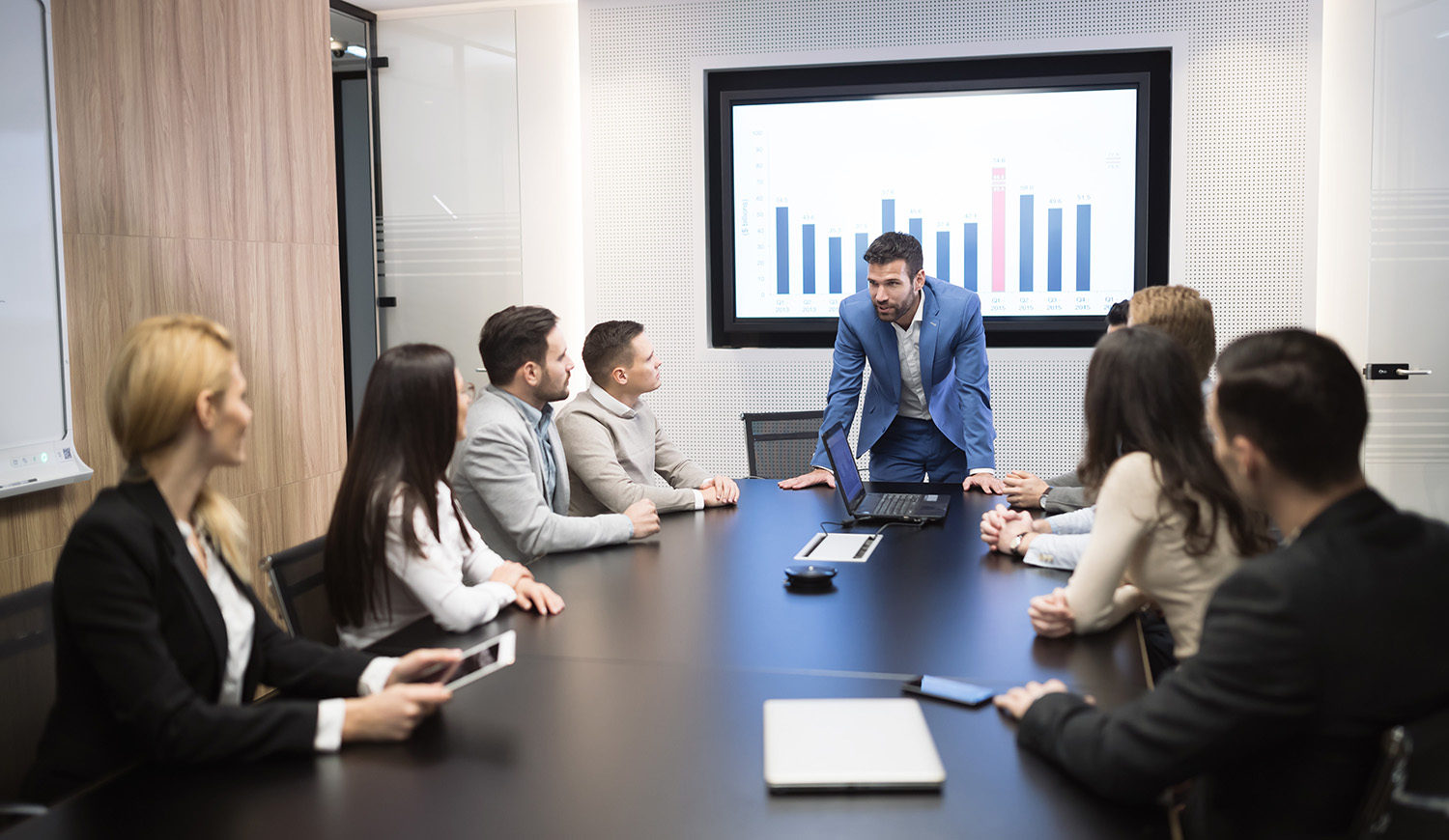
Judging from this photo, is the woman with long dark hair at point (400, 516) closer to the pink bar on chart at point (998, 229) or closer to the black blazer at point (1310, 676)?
the black blazer at point (1310, 676)

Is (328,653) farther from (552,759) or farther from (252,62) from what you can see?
(252,62)

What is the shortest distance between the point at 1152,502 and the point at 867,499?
1.68 meters

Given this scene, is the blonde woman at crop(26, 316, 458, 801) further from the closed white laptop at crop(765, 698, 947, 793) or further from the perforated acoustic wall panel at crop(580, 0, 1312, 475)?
the perforated acoustic wall panel at crop(580, 0, 1312, 475)

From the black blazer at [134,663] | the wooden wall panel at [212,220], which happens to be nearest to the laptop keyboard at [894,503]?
the black blazer at [134,663]

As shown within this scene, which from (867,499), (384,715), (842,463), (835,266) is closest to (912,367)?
(867,499)

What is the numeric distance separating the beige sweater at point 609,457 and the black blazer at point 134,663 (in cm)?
180

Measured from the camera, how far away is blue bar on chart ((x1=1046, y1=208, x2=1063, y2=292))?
5.36 m

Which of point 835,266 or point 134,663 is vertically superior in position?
point 835,266

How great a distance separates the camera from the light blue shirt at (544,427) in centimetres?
305

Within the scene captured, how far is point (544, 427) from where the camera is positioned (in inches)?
124

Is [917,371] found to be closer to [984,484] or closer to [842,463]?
[984,484]

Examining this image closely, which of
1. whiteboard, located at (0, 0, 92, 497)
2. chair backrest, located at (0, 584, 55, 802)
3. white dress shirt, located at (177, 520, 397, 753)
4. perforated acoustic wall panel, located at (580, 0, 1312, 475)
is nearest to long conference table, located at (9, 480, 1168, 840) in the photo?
white dress shirt, located at (177, 520, 397, 753)

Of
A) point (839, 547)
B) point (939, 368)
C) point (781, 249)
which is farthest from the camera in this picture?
point (781, 249)

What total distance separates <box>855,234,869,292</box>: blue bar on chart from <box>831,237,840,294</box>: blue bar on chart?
90 millimetres
